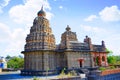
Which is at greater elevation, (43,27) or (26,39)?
(43,27)

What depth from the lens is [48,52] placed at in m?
31.0

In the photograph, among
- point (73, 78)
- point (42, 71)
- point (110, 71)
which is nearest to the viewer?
point (73, 78)

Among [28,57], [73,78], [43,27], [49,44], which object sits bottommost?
[73,78]

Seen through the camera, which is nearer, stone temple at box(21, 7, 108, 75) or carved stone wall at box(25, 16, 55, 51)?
stone temple at box(21, 7, 108, 75)

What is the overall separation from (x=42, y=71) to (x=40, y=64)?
4.23 ft

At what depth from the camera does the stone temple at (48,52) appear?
100 ft

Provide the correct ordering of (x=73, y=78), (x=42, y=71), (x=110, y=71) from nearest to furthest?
(x=73, y=78) < (x=110, y=71) < (x=42, y=71)

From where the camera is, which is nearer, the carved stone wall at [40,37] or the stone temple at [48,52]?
the stone temple at [48,52]

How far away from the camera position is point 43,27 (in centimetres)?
3225

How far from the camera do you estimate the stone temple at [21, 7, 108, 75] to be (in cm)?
3050

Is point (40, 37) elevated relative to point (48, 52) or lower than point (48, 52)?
elevated

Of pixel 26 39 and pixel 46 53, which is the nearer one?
pixel 46 53

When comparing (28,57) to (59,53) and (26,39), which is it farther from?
(59,53)

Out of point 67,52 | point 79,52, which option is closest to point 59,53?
point 67,52
